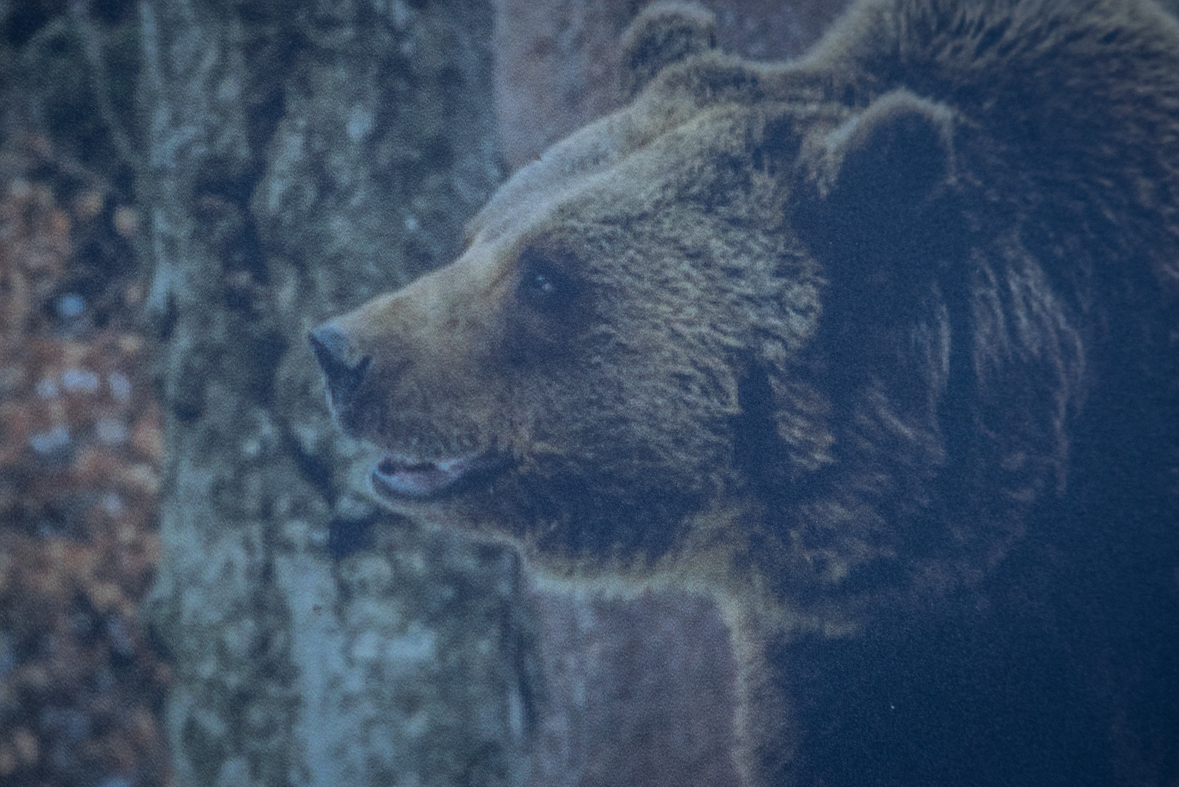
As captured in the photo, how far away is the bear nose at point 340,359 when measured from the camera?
5.52ft

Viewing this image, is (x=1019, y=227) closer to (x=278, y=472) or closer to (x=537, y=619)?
(x=537, y=619)

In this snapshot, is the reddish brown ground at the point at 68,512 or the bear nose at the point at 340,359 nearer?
the bear nose at the point at 340,359

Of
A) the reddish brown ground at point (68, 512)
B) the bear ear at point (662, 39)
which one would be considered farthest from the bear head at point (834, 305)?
the reddish brown ground at point (68, 512)

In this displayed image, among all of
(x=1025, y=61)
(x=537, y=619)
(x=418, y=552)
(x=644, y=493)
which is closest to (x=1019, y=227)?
(x=1025, y=61)

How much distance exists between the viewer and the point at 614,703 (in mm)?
2215

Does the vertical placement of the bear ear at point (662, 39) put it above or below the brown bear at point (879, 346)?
above

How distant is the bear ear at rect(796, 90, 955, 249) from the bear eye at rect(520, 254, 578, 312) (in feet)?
2.27

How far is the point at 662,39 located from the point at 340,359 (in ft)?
4.77

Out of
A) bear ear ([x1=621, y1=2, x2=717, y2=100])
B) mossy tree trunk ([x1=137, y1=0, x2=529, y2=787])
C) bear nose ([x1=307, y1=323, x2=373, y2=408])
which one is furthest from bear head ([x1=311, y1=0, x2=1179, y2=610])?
mossy tree trunk ([x1=137, y1=0, x2=529, y2=787])

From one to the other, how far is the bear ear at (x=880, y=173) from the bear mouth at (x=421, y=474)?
1.20 m

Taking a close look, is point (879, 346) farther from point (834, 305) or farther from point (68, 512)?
point (68, 512)

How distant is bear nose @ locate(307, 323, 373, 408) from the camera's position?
1683 millimetres

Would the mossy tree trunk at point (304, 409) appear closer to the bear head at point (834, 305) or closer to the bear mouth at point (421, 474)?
the bear mouth at point (421, 474)

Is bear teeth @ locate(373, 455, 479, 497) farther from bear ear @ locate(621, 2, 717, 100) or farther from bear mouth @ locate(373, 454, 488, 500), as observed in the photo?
bear ear @ locate(621, 2, 717, 100)
